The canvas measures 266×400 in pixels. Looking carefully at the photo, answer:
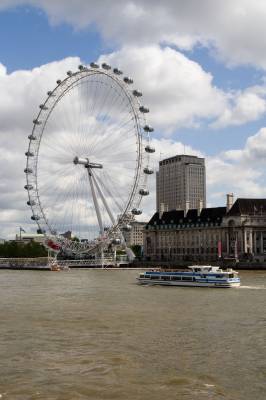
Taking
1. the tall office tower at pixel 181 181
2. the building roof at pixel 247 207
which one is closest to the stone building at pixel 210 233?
the building roof at pixel 247 207

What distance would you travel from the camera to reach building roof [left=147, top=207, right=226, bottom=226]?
352 ft

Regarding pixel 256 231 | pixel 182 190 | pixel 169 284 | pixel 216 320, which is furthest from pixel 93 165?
pixel 182 190

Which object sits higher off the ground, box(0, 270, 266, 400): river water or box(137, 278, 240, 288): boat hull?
box(137, 278, 240, 288): boat hull

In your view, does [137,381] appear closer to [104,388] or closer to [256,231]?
[104,388]

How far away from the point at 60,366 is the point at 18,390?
7.91ft

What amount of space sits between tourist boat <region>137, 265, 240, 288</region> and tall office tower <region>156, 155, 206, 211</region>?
120 meters

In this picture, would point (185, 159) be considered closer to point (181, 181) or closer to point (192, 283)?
point (181, 181)

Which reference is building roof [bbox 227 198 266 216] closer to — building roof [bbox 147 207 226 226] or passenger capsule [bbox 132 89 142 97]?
building roof [bbox 147 207 226 226]

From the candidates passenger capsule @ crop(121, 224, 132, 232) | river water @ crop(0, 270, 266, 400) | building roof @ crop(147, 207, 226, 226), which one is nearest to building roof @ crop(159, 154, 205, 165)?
building roof @ crop(147, 207, 226, 226)

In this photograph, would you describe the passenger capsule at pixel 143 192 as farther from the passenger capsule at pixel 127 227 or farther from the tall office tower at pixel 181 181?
the tall office tower at pixel 181 181

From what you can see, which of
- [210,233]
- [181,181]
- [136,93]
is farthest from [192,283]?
[181,181]

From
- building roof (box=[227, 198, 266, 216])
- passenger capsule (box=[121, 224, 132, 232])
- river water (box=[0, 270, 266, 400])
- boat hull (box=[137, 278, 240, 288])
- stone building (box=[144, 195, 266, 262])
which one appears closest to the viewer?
river water (box=[0, 270, 266, 400])

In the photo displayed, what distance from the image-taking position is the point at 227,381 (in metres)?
15.3

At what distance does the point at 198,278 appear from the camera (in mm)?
47125
